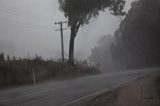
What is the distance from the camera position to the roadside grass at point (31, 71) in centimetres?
2302

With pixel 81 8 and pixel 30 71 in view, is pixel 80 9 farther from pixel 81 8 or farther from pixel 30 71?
pixel 30 71

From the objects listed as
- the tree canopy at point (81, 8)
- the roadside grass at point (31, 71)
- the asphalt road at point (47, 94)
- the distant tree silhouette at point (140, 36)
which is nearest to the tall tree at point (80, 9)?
the tree canopy at point (81, 8)

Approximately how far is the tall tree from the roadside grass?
17.9ft

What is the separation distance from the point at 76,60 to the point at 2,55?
13684 millimetres

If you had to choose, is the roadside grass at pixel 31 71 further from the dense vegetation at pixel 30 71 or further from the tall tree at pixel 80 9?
the tall tree at pixel 80 9

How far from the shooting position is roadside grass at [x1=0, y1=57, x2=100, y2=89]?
906 inches

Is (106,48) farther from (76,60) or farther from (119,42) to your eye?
(76,60)

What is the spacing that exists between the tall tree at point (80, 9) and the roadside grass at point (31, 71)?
17.9 feet

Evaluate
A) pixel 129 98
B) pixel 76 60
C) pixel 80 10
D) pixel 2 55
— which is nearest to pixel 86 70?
pixel 76 60

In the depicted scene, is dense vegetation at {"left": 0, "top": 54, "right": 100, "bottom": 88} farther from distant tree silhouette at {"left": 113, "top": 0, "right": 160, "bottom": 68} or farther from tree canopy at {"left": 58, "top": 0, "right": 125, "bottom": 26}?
distant tree silhouette at {"left": 113, "top": 0, "right": 160, "bottom": 68}

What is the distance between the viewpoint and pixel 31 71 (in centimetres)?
2530

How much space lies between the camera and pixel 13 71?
23.6m

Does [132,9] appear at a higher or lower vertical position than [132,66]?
higher

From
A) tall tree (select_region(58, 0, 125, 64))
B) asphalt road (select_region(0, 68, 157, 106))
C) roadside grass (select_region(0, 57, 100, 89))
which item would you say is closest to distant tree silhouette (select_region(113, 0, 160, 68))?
tall tree (select_region(58, 0, 125, 64))
